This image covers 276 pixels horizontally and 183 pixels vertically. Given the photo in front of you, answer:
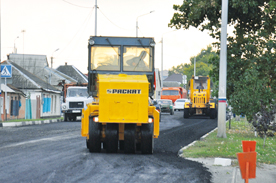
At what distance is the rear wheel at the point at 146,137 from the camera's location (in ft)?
40.8

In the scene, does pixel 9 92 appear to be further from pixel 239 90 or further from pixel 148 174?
pixel 148 174

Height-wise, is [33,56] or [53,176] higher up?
[33,56]

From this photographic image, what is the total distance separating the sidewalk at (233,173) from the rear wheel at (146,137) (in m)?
1.50

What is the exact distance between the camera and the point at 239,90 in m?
20.4

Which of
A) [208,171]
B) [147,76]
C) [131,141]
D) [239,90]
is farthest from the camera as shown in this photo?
[239,90]

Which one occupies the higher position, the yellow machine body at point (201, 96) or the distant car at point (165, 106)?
the yellow machine body at point (201, 96)

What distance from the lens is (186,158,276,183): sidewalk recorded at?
29.8 feet

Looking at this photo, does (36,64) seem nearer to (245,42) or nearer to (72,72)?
(72,72)

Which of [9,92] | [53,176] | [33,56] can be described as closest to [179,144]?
[53,176]

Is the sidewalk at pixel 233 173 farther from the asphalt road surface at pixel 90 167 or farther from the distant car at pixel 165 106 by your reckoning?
the distant car at pixel 165 106

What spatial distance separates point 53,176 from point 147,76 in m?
5.58

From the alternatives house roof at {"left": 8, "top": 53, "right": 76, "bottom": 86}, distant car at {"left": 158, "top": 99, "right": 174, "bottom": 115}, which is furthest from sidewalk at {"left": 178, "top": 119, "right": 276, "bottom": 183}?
house roof at {"left": 8, "top": 53, "right": 76, "bottom": 86}

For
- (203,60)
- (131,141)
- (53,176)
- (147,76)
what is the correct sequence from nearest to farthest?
(53,176) < (131,141) < (147,76) < (203,60)

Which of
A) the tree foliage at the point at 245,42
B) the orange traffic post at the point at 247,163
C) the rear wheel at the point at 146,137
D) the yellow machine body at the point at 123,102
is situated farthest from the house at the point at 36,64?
the orange traffic post at the point at 247,163
